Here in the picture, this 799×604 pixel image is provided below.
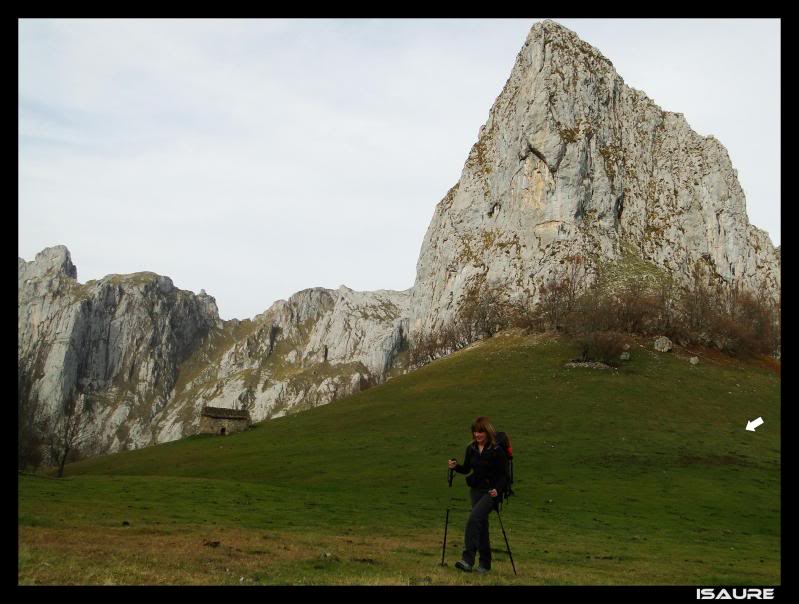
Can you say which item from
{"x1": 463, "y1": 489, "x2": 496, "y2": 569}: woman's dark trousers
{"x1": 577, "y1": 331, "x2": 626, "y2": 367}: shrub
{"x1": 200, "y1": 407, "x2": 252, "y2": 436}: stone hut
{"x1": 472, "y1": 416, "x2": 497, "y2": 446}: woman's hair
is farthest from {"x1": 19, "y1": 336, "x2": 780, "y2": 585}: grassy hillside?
{"x1": 577, "y1": 331, "x2": 626, "y2": 367}: shrub

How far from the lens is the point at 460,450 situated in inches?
2569

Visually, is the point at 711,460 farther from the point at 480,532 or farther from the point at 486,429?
the point at 486,429

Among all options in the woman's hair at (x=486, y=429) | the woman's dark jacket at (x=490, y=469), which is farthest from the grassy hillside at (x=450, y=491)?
the woman's hair at (x=486, y=429)

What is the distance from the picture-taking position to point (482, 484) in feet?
60.8

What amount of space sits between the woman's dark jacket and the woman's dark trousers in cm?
32

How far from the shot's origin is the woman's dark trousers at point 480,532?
18.1 meters

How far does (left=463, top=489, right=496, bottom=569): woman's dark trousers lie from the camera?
1808cm

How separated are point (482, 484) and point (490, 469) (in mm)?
489

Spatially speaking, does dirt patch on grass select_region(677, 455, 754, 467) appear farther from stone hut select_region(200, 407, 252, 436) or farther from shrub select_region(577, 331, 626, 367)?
stone hut select_region(200, 407, 252, 436)

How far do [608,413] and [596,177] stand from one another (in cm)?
13439

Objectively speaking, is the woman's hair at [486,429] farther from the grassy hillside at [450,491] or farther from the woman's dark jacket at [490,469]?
the grassy hillside at [450,491]

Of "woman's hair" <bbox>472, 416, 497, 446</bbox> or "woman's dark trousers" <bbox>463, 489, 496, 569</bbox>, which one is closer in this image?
"woman's dark trousers" <bbox>463, 489, 496, 569</bbox>
